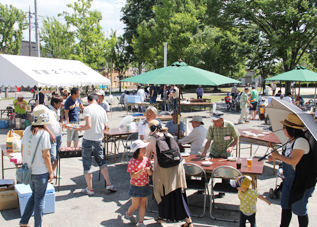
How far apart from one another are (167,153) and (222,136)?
1979mm

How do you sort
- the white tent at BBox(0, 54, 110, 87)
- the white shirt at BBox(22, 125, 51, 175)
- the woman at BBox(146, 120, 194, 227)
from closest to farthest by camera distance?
the white shirt at BBox(22, 125, 51, 175) → the woman at BBox(146, 120, 194, 227) → the white tent at BBox(0, 54, 110, 87)

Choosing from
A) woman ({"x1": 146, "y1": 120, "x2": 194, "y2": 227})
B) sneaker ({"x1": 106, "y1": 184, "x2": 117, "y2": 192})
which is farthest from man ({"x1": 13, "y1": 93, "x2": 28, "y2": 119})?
woman ({"x1": 146, "y1": 120, "x2": 194, "y2": 227})

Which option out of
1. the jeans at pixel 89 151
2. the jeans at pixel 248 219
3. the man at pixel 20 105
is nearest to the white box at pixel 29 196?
the jeans at pixel 89 151

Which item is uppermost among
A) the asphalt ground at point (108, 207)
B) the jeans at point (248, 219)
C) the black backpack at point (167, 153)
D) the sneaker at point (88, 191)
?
the black backpack at point (167, 153)

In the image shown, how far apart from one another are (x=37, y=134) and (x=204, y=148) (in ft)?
10.7

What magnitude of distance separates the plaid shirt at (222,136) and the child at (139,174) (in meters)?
1.87

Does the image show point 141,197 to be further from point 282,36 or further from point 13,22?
point 13,22

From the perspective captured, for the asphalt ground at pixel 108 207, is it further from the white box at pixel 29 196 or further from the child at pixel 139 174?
the child at pixel 139 174

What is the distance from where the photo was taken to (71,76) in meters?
11.0

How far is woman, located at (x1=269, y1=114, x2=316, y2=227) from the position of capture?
3309mm

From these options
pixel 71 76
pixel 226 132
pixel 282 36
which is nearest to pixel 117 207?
pixel 226 132

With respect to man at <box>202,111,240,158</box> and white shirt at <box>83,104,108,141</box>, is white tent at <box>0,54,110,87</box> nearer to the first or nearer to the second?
white shirt at <box>83,104,108,141</box>

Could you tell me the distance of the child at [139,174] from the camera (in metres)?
4.09

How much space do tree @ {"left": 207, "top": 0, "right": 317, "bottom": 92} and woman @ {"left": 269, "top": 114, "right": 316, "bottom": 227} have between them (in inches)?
871
